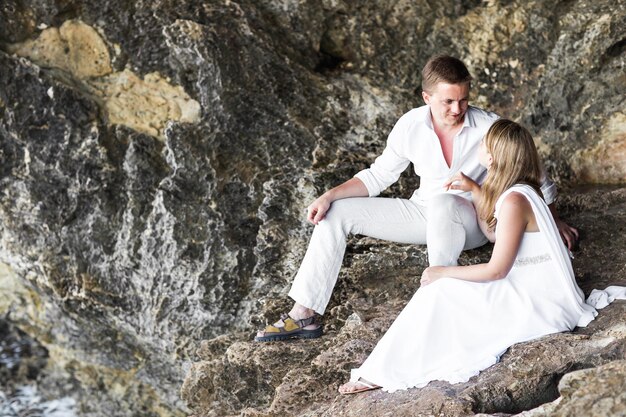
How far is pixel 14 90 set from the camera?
5023 mm

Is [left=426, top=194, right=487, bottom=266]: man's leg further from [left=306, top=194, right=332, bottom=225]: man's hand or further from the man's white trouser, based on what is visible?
[left=306, top=194, right=332, bottom=225]: man's hand

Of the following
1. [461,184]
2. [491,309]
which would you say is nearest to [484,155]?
[461,184]

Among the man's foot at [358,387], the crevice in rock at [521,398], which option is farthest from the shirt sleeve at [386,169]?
the crevice in rock at [521,398]

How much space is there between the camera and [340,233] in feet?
13.2

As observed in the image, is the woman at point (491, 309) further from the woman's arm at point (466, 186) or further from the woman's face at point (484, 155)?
the woman's arm at point (466, 186)

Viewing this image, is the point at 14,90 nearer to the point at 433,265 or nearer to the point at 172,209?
the point at 172,209

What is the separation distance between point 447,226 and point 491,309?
50cm

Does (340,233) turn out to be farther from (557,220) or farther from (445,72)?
(557,220)

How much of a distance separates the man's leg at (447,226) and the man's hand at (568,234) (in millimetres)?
526

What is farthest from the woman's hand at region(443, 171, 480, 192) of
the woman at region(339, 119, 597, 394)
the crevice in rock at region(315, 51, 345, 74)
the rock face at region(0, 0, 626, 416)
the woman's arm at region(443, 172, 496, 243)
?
the crevice in rock at region(315, 51, 345, 74)

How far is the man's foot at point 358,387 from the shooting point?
3.41 metres

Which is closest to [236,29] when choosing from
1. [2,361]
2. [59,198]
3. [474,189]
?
[59,198]

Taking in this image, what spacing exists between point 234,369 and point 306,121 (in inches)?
65.6

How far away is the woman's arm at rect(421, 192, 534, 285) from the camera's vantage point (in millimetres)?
3324
